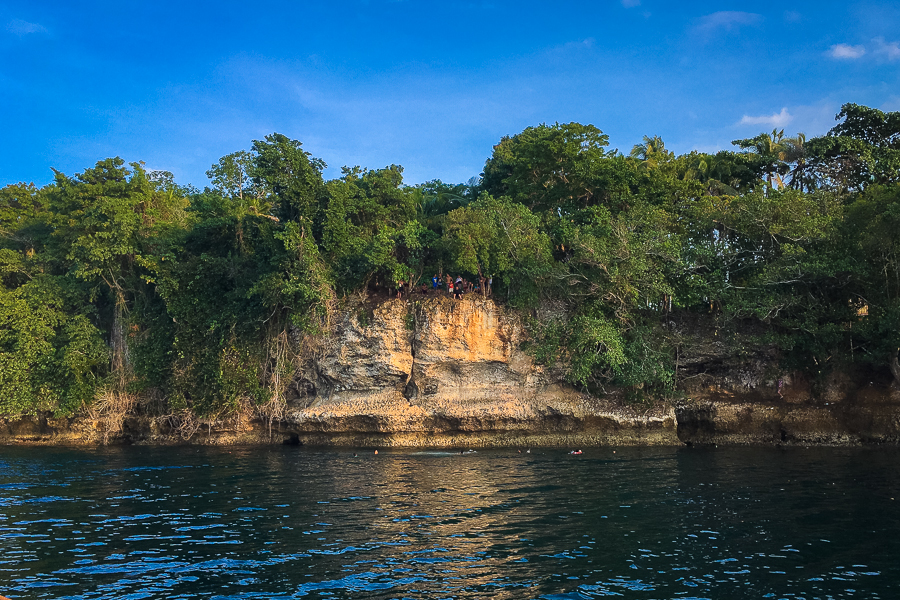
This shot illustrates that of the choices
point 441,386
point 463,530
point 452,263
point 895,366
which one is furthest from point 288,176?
point 895,366

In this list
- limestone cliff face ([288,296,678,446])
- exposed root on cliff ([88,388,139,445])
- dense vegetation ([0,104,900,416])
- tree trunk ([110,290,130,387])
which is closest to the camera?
dense vegetation ([0,104,900,416])

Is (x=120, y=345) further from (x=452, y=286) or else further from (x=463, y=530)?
(x=463, y=530)

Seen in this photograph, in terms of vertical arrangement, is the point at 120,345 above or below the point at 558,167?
below

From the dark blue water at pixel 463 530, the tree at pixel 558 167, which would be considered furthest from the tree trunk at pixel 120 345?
the tree at pixel 558 167

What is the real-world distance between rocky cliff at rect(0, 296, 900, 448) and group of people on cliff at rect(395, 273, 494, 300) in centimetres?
62

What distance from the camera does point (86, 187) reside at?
3203 cm

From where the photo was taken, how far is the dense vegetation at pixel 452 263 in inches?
1000

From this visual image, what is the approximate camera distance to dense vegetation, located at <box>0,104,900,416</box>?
25.4 m

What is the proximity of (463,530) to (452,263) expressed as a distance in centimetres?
1698

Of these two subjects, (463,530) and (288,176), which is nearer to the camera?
(463,530)

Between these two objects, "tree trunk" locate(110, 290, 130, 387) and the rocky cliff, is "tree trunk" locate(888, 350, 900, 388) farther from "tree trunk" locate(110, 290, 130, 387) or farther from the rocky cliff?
"tree trunk" locate(110, 290, 130, 387)

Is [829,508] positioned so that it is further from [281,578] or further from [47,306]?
[47,306]

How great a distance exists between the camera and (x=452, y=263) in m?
28.4

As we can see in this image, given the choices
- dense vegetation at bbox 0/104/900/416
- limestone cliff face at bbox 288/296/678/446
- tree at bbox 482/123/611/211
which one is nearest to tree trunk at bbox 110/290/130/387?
dense vegetation at bbox 0/104/900/416
